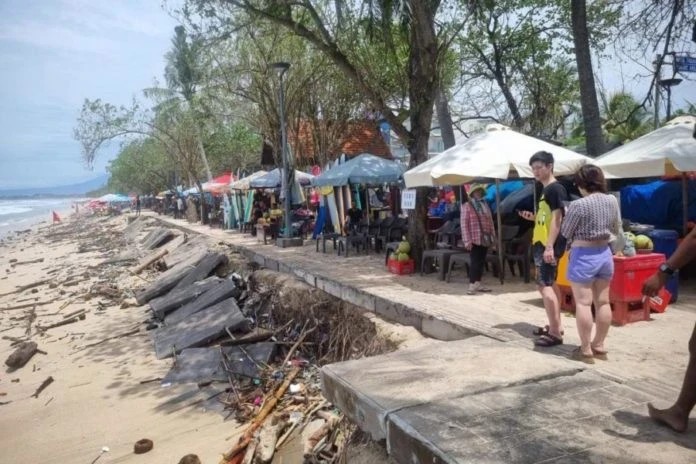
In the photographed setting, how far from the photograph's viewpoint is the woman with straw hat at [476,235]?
22.2 ft

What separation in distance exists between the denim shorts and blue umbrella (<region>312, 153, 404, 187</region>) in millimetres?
7161

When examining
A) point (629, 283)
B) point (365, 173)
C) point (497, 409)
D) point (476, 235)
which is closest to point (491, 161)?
point (476, 235)

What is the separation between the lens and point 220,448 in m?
4.80

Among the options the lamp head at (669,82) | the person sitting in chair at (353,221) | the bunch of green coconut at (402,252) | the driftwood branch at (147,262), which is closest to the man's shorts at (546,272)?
the bunch of green coconut at (402,252)

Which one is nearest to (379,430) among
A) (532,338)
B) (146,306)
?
(532,338)

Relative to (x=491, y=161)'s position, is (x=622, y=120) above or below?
above

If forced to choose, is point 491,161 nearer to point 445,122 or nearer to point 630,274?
point 630,274

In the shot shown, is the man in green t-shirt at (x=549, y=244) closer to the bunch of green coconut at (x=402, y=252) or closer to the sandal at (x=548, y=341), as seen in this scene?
the sandal at (x=548, y=341)

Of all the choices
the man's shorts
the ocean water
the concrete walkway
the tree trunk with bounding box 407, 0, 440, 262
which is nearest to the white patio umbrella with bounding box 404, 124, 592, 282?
the tree trunk with bounding box 407, 0, 440, 262

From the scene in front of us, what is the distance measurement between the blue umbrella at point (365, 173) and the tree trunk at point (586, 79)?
4155 millimetres

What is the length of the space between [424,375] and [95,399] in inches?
201

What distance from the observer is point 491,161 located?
675 centimetres

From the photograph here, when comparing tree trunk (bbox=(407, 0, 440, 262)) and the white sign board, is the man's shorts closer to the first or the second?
the white sign board

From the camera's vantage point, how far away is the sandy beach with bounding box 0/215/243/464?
5098mm
